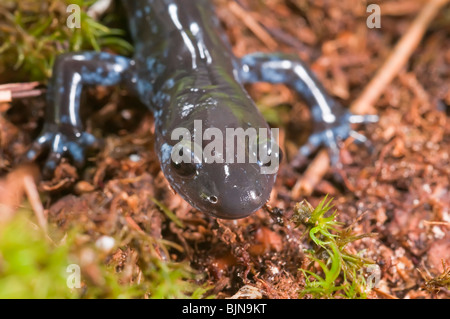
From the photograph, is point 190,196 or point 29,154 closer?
point 190,196

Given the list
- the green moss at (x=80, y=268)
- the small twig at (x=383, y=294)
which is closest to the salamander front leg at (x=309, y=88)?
the small twig at (x=383, y=294)

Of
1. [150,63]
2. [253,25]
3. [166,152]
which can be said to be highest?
[253,25]

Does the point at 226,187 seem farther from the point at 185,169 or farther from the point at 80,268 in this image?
the point at 80,268

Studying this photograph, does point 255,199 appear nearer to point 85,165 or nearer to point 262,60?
point 85,165

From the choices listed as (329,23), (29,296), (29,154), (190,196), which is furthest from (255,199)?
(329,23)

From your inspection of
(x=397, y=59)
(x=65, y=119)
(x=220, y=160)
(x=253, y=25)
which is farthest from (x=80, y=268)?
(x=397, y=59)

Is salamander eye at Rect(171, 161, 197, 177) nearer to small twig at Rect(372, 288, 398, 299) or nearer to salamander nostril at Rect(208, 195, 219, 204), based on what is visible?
salamander nostril at Rect(208, 195, 219, 204)
